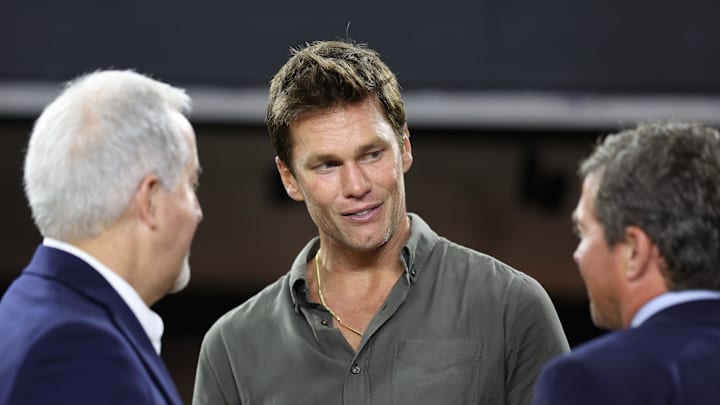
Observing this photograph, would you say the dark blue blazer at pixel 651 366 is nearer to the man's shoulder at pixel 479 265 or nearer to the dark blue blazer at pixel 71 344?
the dark blue blazer at pixel 71 344

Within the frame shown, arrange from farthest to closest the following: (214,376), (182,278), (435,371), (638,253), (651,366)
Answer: (214,376) < (435,371) < (182,278) < (638,253) < (651,366)

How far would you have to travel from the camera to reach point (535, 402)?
158cm

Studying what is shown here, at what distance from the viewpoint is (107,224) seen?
66.2 inches

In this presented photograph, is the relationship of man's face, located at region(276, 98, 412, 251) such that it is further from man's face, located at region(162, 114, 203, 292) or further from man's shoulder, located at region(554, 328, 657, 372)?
man's shoulder, located at region(554, 328, 657, 372)

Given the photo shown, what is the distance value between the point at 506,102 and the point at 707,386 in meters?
3.57

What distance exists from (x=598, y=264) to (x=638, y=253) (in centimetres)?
9

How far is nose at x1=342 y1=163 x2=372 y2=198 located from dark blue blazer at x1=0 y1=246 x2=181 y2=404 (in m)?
0.64

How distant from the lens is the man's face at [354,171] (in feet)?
7.24

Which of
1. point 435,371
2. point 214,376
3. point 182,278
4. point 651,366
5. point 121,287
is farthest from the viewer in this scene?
point 214,376

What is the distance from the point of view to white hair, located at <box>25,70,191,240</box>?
1.65 m

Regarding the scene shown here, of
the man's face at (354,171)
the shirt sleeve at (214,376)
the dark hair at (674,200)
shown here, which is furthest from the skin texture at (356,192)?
the dark hair at (674,200)

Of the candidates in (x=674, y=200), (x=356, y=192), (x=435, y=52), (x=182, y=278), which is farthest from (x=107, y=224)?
(x=435, y=52)

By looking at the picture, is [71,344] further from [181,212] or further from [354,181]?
[354,181]

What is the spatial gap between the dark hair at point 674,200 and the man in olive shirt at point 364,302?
64 cm
